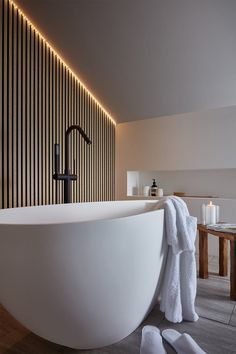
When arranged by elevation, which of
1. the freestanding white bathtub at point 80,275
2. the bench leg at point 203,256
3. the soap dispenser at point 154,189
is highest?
the soap dispenser at point 154,189

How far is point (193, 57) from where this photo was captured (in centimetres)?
192

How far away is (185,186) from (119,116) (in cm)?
118

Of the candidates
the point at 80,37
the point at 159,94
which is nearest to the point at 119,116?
the point at 159,94

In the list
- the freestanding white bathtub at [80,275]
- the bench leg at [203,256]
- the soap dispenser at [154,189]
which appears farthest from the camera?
the soap dispenser at [154,189]

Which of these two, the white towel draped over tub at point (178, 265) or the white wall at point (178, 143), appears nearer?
the white towel draped over tub at point (178, 265)

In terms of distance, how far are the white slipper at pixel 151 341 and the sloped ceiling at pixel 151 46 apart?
6.43 feet

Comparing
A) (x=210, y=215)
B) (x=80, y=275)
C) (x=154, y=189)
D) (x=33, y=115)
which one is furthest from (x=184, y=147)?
(x=80, y=275)

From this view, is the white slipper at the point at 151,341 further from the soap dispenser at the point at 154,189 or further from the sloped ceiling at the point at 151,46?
the sloped ceiling at the point at 151,46

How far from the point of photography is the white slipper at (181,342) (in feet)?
3.12

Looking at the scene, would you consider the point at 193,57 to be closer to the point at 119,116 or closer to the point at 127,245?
the point at 119,116

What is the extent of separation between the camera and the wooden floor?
99cm

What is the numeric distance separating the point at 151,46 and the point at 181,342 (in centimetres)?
203

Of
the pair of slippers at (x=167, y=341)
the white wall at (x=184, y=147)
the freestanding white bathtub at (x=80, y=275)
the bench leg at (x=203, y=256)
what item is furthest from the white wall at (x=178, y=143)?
the pair of slippers at (x=167, y=341)

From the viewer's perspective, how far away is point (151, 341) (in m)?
1.01
